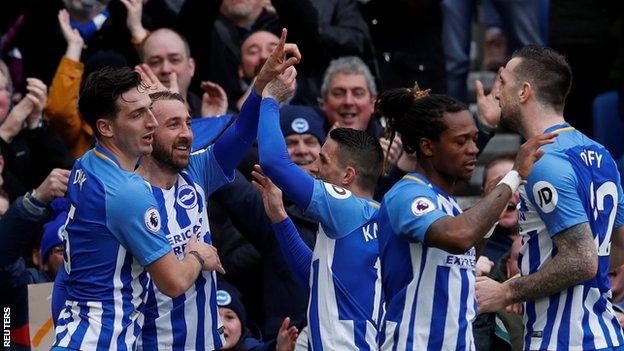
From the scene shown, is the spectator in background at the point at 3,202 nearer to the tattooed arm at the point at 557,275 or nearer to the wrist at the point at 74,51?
the wrist at the point at 74,51

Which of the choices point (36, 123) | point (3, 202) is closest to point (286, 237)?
point (3, 202)

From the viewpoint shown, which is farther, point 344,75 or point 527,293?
point 344,75

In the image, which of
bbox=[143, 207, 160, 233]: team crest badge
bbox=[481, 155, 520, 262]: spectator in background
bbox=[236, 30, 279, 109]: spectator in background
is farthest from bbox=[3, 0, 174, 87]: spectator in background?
bbox=[143, 207, 160, 233]: team crest badge

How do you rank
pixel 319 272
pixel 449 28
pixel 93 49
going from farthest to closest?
pixel 449 28 < pixel 93 49 < pixel 319 272

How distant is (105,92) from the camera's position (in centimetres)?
740

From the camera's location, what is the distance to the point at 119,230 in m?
7.19

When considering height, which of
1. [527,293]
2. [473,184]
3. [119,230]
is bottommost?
[473,184]

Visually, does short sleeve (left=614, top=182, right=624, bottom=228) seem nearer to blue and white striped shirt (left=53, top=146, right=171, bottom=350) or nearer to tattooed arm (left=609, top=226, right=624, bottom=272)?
tattooed arm (left=609, top=226, right=624, bottom=272)

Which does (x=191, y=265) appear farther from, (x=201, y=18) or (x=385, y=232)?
(x=201, y=18)

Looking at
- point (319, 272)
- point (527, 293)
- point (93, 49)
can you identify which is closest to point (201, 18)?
point (93, 49)

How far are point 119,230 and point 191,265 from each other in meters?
0.41

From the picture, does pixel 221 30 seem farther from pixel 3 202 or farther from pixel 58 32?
pixel 3 202

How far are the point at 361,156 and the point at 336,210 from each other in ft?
1.62

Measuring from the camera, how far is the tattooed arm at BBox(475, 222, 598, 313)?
7184mm
